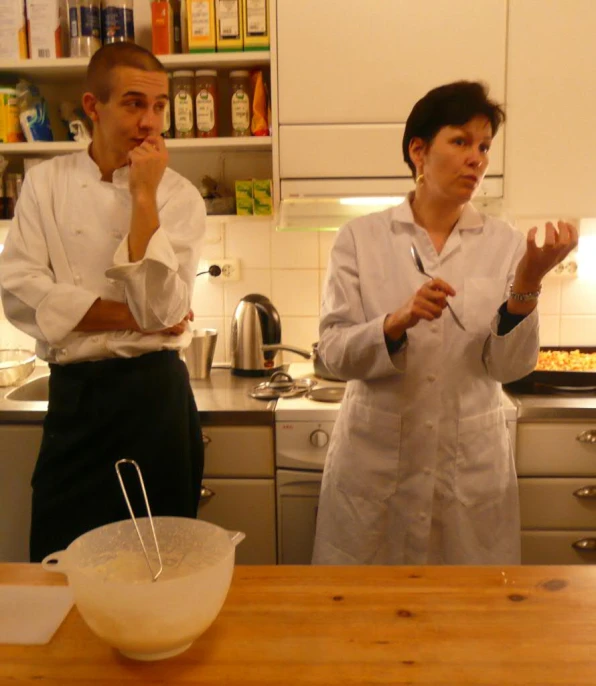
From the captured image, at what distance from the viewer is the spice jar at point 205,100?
2.22 meters

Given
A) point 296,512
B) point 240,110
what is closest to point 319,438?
point 296,512

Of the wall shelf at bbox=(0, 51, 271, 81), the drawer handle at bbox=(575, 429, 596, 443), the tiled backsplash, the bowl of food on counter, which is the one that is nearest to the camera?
the bowl of food on counter

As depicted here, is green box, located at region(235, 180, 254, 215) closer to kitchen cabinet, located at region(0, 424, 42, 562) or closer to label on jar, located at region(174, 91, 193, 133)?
label on jar, located at region(174, 91, 193, 133)

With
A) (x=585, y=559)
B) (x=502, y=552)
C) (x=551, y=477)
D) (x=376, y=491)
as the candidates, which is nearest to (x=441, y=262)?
(x=376, y=491)

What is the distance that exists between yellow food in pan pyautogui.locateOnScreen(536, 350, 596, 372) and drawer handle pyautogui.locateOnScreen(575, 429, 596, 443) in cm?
20

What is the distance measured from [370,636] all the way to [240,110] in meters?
1.76

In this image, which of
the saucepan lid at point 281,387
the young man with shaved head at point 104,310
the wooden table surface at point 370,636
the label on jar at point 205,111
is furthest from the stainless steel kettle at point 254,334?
the wooden table surface at point 370,636

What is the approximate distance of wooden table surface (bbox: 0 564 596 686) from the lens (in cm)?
75

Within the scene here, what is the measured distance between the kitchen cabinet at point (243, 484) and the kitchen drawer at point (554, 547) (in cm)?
69

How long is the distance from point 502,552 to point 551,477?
1.53 feet

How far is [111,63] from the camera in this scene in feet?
5.01

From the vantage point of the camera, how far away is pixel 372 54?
208 cm

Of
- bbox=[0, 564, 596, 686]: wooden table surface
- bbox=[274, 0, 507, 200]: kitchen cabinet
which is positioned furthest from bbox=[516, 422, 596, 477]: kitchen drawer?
bbox=[0, 564, 596, 686]: wooden table surface

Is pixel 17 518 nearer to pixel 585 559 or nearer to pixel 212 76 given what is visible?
pixel 212 76
